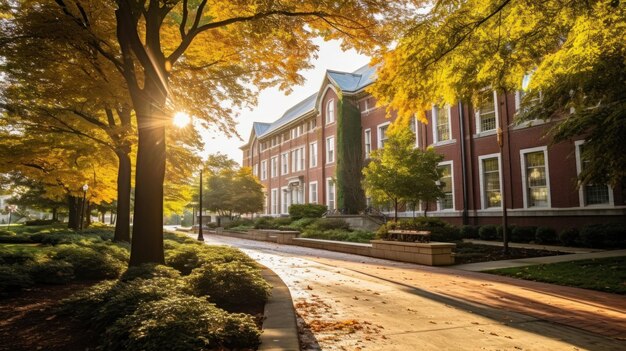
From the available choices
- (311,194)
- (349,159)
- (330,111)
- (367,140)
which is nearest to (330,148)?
(330,111)

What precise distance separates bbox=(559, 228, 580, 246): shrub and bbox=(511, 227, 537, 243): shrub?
1.36 metres

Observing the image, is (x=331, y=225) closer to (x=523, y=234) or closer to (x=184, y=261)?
(x=523, y=234)

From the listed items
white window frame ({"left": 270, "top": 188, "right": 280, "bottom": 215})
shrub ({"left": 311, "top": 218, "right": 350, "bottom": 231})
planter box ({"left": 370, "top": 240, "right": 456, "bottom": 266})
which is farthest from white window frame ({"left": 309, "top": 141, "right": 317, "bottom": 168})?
planter box ({"left": 370, "top": 240, "right": 456, "bottom": 266})

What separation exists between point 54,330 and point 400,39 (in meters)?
7.65

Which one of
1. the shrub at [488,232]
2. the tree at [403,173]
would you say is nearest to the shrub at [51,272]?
the tree at [403,173]

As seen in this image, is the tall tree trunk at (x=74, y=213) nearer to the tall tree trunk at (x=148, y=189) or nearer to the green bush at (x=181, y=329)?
the tall tree trunk at (x=148, y=189)

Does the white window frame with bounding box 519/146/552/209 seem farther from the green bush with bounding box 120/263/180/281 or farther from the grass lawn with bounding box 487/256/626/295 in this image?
the green bush with bounding box 120/263/180/281

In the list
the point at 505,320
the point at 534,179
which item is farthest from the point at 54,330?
the point at 534,179

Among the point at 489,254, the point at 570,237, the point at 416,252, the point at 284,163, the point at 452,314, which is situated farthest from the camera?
the point at 284,163

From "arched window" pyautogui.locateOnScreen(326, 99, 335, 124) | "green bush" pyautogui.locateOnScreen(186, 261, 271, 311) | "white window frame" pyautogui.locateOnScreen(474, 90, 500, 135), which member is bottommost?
"green bush" pyautogui.locateOnScreen(186, 261, 271, 311)

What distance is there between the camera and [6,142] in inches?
519

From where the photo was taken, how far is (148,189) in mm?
A: 8094

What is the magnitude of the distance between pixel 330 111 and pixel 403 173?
69.6 ft

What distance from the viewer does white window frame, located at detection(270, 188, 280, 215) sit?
50.7 m
